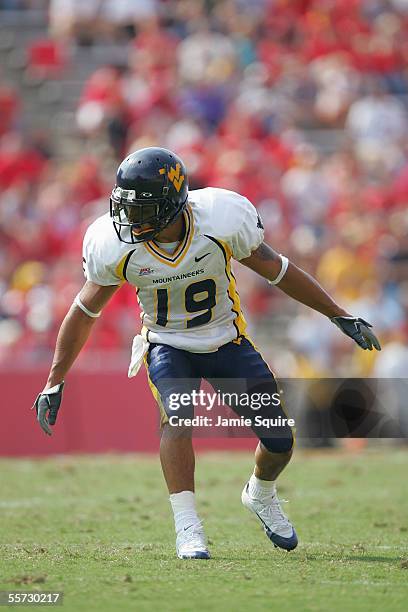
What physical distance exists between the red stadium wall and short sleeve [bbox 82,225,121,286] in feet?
16.0

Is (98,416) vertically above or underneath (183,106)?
underneath

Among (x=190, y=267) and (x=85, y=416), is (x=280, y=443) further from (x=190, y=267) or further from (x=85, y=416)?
(x=85, y=416)

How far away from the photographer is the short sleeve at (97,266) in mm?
5238

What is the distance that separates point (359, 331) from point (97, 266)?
1295 millimetres

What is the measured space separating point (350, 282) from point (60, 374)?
230 inches

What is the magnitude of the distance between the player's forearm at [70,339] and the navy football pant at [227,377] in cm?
34

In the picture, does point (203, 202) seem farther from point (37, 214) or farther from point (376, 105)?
point (376, 105)

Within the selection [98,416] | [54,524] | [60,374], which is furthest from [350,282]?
[60,374]

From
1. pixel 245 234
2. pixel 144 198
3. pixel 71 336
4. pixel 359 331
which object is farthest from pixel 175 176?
pixel 359 331

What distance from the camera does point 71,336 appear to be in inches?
212

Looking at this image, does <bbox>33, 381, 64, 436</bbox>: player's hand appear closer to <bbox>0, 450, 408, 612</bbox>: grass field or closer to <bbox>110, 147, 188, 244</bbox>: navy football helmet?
<bbox>0, 450, 408, 612</bbox>: grass field

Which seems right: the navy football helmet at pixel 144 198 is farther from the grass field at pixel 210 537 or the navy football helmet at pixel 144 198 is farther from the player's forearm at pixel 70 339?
the grass field at pixel 210 537

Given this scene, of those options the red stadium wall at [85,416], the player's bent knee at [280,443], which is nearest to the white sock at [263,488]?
the player's bent knee at [280,443]

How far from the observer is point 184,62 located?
539 inches
